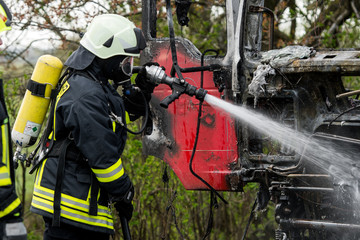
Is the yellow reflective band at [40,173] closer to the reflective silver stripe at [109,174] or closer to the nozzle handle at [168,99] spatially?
the reflective silver stripe at [109,174]

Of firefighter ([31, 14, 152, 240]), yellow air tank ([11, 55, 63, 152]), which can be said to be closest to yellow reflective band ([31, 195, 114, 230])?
firefighter ([31, 14, 152, 240])

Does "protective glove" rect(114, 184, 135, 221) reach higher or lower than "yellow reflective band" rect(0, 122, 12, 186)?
lower

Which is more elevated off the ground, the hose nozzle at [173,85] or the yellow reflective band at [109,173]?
the hose nozzle at [173,85]

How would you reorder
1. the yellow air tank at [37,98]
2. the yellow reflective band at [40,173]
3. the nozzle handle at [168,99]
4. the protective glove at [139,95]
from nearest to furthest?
the yellow reflective band at [40,173], the yellow air tank at [37,98], the nozzle handle at [168,99], the protective glove at [139,95]

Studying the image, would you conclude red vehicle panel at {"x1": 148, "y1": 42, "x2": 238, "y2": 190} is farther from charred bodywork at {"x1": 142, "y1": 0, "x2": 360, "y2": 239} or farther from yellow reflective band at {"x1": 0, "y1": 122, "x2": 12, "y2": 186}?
yellow reflective band at {"x1": 0, "y1": 122, "x2": 12, "y2": 186}

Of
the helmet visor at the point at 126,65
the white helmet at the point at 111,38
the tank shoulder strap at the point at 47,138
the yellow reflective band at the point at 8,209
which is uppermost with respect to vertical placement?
the white helmet at the point at 111,38

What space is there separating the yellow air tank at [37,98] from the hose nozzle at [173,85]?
752mm

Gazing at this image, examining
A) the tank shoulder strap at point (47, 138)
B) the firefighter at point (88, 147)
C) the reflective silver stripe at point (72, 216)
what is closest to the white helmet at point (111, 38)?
the firefighter at point (88, 147)

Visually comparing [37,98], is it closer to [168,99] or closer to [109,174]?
[109,174]

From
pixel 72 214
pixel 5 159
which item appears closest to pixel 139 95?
pixel 72 214

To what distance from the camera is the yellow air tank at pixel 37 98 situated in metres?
3.95

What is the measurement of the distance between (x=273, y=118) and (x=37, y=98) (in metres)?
1.81

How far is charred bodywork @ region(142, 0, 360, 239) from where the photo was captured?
399 centimetres

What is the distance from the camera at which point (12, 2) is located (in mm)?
6727
